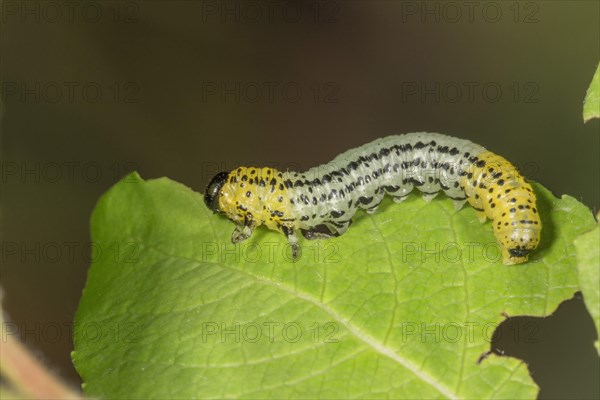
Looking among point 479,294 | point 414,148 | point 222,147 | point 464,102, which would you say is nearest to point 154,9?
point 222,147

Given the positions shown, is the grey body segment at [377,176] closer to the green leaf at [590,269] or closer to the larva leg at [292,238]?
the larva leg at [292,238]

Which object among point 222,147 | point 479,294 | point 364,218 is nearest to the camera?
point 479,294

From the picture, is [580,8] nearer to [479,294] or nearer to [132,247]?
[479,294]

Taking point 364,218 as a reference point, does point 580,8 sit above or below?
above

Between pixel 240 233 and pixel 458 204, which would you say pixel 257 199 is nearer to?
pixel 240 233

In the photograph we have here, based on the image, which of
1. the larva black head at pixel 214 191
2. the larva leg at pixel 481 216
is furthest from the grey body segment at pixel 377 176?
the larva black head at pixel 214 191

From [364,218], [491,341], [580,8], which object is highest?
[580,8]

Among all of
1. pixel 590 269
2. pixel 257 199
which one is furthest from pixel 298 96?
pixel 590 269
